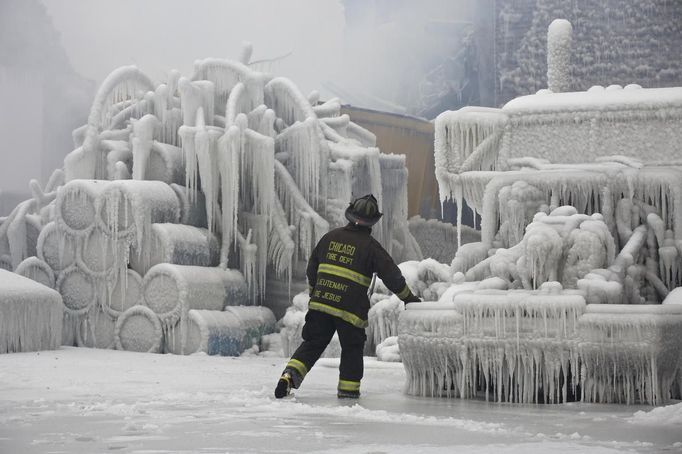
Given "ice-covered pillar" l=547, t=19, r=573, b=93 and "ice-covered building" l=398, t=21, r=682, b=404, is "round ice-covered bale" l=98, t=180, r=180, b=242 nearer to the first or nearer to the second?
"ice-covered building" l=398, t=21, r=682, b=404

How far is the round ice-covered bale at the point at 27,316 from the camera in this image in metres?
16.5

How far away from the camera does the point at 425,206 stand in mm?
31188

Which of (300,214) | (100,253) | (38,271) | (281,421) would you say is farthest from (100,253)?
(281,421)

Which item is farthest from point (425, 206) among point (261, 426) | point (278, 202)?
point (261, 426)

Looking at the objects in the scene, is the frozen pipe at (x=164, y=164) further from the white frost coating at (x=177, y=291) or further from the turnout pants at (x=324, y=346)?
the turnout pants at (x=324, y=346)

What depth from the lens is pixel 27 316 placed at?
16.8 metres

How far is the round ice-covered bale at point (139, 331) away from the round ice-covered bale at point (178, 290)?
14 cm

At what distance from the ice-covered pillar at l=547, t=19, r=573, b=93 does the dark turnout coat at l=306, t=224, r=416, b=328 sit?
4.41 meters

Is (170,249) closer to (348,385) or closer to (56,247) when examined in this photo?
(56,247)

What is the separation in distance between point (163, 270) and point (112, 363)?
3793 millimetres

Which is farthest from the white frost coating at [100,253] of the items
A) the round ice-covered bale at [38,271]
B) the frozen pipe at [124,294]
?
the round ice-covered bale at [38,271]

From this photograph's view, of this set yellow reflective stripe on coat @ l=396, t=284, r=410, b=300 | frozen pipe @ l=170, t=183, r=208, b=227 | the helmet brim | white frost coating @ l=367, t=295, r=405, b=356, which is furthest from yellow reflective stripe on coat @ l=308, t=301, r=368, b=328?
frozen pipe @ l=170, t=183, r=208, b=227

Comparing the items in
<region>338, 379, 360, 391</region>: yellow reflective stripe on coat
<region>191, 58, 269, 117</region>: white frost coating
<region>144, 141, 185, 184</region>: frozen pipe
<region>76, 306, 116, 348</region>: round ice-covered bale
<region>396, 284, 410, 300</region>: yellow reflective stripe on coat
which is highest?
Result: <region>191, 58, 269, 117</region>: white frost coating

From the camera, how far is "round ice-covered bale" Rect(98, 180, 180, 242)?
61.1ft
